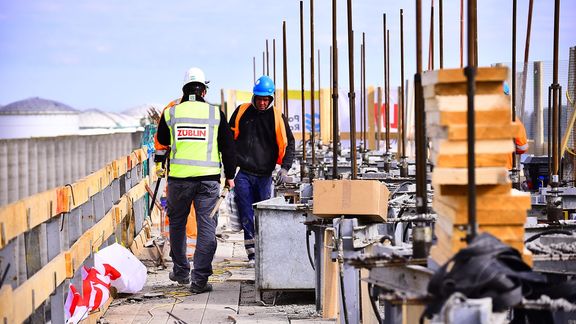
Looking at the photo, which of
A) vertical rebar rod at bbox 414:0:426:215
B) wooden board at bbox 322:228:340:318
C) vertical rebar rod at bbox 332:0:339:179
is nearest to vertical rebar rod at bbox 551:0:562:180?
vertical rebar rod at bbox 332:0:339:179

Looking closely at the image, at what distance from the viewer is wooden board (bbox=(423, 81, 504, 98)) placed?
5.40 metres

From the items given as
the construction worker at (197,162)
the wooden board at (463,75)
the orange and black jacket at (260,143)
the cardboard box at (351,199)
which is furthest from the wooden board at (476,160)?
the orange and black jacket at (260,143)

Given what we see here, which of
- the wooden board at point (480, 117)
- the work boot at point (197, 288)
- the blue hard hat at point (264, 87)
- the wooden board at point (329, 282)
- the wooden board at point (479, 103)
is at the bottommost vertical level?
the work boot at point (197, 288)

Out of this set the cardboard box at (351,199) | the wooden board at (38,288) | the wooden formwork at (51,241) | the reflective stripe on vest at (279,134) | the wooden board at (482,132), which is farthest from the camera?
the reflective stripe on vest at (279,134)

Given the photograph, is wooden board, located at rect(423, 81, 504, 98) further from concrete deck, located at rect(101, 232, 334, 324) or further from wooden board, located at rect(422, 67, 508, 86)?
concrete deck, located at rect(101, 232, 334, 324)

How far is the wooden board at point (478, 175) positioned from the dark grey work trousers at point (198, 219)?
6.81 meters

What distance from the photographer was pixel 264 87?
13930 mm

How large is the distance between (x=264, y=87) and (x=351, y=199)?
542 cm

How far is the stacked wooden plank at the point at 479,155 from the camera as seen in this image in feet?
17.6

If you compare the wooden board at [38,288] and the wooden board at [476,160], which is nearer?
the wooden board at [476,160]

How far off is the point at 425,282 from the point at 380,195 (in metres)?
3.15

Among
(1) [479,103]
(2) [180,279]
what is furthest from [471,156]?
→ (2) [180,279]

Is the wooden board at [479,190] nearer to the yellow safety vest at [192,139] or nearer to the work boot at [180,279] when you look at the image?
the yellow safety vest at [192,139]

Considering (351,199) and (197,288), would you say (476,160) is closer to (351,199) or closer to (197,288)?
(351,199)
